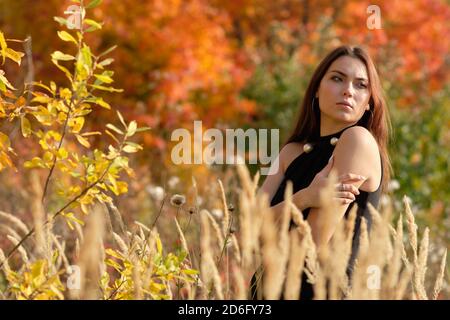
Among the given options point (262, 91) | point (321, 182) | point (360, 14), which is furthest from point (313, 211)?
point (360, 14)

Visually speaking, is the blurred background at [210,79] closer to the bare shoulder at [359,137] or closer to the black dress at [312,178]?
the black dress at [312,178]

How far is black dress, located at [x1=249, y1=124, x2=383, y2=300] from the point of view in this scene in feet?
9.05

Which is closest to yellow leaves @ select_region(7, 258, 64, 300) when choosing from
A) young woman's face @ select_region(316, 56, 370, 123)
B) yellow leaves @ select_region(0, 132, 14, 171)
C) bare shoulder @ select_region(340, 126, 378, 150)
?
yellow leaves @ select_region(0, 132, 14, 171)

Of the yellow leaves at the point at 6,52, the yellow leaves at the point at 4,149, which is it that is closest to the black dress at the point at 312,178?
the yellow leaves at the point at 4,149

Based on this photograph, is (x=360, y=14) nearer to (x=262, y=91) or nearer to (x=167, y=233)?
(x=262, y=91)

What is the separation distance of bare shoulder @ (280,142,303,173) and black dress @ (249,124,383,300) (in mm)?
56

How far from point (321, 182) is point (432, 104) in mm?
6746

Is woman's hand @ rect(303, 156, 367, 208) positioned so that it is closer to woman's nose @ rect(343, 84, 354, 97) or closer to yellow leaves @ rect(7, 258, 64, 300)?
woman's nose @ rect(343, 84, 354, 97)

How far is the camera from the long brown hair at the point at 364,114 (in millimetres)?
2996

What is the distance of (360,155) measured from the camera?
105 inches

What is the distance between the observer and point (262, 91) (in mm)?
10602

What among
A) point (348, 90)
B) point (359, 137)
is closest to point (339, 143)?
point (359, 137)

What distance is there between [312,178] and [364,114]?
0.36m
